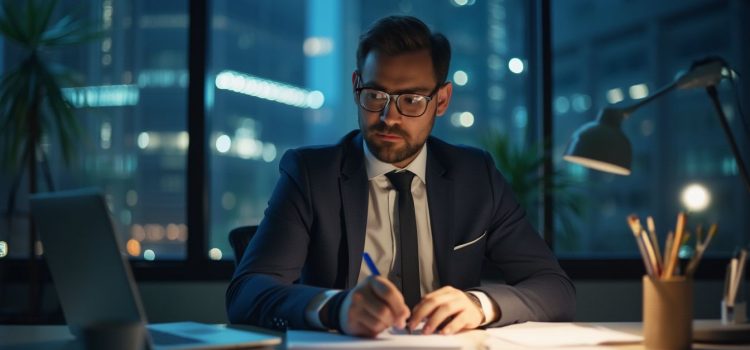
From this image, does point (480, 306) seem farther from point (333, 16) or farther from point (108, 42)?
point (108, 42)

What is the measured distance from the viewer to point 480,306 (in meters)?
1.50

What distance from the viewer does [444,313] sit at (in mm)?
1396

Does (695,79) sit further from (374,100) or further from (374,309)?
(374,309)

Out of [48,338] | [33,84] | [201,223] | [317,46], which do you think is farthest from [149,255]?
[48,338]

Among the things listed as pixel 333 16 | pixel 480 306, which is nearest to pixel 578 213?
pixel 333 16

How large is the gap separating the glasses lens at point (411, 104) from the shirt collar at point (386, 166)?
153 millimetres

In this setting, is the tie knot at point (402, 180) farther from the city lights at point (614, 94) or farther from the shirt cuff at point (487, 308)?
the city lights at point (614, 94)

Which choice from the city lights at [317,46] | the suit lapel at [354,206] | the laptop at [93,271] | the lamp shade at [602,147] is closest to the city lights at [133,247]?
the city lights at [317,46]

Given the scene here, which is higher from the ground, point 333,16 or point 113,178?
point 333,16

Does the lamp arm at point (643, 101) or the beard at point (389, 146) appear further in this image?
the beard at point (389, 146)

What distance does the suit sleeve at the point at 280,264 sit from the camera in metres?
1.51

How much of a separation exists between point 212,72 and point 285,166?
1.71 meters

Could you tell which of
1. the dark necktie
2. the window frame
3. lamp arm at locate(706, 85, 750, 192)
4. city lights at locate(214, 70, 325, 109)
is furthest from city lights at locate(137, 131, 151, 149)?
lamp arm at locate(706, 85, 750, 192)

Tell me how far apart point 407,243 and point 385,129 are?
30 centimetres
